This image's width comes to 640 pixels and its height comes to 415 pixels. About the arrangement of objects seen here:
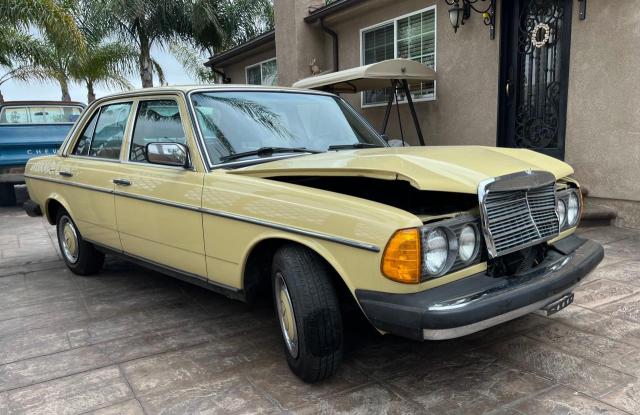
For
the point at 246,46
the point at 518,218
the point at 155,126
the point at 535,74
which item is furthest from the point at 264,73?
the point at 518,218

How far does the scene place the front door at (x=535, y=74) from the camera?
260 inches

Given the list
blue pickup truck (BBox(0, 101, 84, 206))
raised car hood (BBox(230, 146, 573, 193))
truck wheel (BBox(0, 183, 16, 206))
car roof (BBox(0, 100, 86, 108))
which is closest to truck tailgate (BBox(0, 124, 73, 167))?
blue pickup truck (BBox(0, 101, 84, 206))

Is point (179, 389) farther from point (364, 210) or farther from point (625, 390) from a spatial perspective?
point (625, 390)

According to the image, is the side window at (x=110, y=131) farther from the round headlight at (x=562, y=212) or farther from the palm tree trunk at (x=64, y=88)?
the palm tree trunk at (x=64, y=88)

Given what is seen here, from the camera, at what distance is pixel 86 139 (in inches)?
188

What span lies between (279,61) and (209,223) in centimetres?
940

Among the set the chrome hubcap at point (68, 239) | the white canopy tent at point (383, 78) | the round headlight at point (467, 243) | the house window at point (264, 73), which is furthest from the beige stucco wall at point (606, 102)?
the house window at point (264, 73)

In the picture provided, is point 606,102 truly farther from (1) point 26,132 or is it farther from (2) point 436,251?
(1) point 26,132

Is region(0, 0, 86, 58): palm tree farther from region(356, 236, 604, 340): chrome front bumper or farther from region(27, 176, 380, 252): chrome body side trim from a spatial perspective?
region(356, 236, 604, 340): chrome front bumper

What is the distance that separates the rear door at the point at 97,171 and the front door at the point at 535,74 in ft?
17.2

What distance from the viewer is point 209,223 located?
320cm

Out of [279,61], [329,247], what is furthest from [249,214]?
[279,61]

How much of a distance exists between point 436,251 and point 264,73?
12.7 m

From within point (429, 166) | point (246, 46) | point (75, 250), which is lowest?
point (75, 250)
